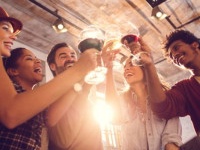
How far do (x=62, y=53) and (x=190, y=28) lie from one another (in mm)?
5896

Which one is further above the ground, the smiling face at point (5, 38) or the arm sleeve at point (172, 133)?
the smiling face at point (5, 38)

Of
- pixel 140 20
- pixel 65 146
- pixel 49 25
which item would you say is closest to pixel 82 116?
pixel 65 146

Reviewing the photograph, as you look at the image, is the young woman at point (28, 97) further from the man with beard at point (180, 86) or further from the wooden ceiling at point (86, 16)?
the wooden ceiling at point (86, 16)

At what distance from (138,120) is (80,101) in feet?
2.27

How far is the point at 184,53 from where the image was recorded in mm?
2830

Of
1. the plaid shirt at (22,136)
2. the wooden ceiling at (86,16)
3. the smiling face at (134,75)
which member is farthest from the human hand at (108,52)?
the wooden ceiling at (86,16)

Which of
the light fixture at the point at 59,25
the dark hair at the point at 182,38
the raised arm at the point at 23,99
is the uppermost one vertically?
the light fixture at the point at 59,25

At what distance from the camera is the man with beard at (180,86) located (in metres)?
2.26

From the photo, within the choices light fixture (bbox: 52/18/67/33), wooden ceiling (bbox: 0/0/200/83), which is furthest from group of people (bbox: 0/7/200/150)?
wooden ceiling (bbox: 0/0/200/83)

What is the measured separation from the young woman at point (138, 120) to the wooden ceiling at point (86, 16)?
321cm

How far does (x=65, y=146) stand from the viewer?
1.97 m

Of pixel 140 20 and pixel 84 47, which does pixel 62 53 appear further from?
pixel 140 20

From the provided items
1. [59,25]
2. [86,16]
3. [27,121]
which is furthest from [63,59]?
[86,16]

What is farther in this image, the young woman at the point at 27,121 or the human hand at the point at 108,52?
the human hand at the point at 108,52
